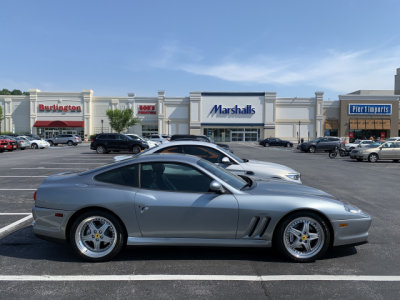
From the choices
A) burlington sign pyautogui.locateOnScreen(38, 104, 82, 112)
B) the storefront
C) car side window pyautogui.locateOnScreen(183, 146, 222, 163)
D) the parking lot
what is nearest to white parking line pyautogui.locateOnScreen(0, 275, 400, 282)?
the parking lot

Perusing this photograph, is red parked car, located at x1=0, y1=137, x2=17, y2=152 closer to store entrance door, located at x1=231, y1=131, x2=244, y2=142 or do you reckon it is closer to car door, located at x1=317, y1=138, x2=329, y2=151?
car door, located at x1=317, y1=138, x2=329, y2=151

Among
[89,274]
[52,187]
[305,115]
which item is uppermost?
[305,115]

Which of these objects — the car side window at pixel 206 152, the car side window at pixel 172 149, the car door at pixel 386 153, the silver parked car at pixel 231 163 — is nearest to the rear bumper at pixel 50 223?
the silver parked car at pixel 231 163

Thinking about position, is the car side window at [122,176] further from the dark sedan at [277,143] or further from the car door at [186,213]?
the dark sedan at [277,143]

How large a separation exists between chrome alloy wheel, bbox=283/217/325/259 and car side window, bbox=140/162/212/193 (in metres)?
1.19

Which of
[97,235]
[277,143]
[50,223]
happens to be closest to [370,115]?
[277,143]

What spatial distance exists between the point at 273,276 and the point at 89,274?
7.09 ft

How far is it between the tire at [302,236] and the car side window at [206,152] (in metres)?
3.92

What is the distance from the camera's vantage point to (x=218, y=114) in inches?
2505

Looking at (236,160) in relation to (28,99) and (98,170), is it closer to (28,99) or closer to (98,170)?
(98,170)

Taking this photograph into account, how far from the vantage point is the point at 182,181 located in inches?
174

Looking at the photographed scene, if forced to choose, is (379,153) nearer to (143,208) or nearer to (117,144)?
(117,144)

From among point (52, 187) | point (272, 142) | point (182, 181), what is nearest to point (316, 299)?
point (182, 181)

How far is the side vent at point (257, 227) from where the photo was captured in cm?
420
